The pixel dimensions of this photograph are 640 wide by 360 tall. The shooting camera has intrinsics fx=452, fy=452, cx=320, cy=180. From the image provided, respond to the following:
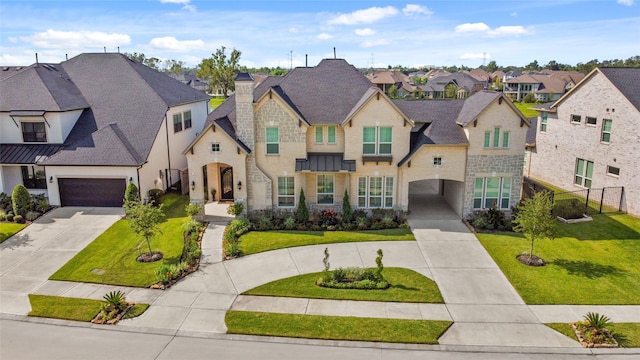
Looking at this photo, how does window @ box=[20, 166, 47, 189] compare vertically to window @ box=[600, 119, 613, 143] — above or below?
below

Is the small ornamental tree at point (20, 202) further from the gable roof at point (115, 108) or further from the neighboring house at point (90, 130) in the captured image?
the gable roof at point (115, 108)

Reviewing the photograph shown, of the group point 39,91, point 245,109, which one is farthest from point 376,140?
point 39,91

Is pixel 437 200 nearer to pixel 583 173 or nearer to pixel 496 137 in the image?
pixel 496 137

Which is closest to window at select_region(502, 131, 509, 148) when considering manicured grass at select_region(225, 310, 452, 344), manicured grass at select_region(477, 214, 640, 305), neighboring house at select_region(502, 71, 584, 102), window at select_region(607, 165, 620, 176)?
manicured grass at select_region(477, 214, 640, 305)

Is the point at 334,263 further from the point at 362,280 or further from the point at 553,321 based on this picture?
the point at 553,321

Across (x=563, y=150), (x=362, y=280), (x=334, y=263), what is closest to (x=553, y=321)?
(x=362, y=280)

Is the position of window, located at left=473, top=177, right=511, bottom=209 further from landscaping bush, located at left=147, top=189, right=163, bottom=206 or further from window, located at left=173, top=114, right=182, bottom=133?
window, located at left=173, top=114, right=182, bottom=133
